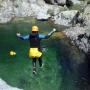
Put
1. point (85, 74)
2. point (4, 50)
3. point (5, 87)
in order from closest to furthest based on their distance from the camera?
point (5, 87), point (85, 74), point (4, 50)

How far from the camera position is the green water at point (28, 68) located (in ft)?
74.6

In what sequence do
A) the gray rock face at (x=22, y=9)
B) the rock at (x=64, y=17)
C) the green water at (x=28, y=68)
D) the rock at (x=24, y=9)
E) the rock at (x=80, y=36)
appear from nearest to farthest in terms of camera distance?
the green water at (x=28, y=68), the rock at (x=80, y=36), the rock at (x=64, y=17), the rock at (x=24, y=9), the gray rock face at (x=22, y=9)

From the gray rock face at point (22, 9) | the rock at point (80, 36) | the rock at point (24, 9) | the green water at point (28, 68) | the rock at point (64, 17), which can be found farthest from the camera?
the gray rock face at point (22, 9)

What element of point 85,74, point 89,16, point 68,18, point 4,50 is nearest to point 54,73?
point 85,74

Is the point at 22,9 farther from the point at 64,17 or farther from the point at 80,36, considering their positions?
the point at 80,36

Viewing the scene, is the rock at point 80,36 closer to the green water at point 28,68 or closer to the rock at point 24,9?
the green water at point 28,68

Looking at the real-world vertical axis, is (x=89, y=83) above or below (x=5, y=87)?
below

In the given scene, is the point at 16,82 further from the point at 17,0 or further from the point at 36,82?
the point at 17,0

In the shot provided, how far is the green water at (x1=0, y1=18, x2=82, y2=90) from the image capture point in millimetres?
22750

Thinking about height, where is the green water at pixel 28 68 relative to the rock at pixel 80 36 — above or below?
below

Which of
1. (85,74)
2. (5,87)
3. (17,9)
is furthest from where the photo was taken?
(17,9)

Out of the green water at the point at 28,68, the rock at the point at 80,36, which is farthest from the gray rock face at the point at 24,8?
the rock at the point at 80,36

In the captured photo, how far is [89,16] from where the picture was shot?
119 ft

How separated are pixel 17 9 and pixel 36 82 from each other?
22.2 metres
